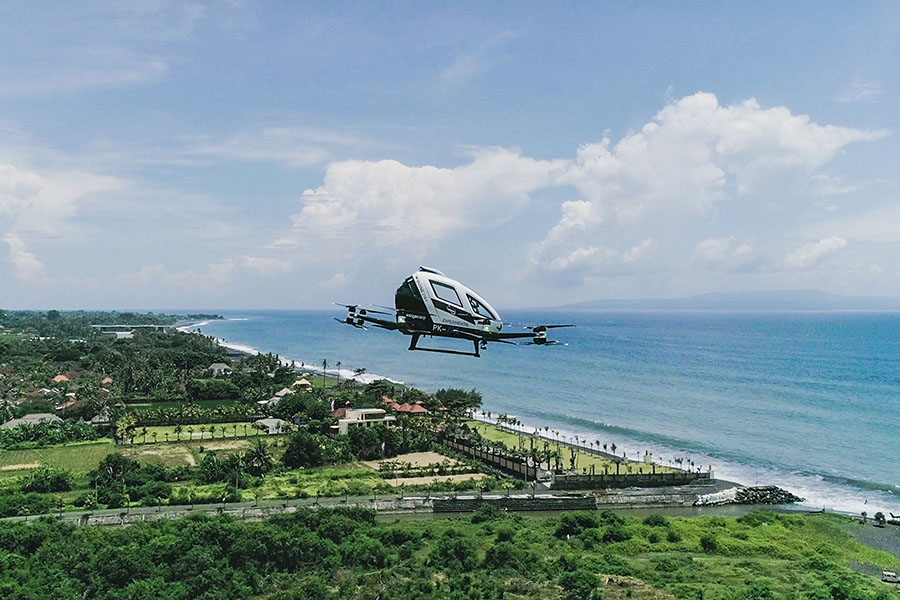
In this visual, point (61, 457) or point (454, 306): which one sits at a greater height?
→ point (454, 306)

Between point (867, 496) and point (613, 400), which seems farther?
point (613, 400)

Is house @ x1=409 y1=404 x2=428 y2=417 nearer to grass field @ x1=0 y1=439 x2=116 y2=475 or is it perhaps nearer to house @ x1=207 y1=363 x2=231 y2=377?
grass field @ x1=0 y1=439 x2=116 y2=475

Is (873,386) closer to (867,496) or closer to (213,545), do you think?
(867,496)

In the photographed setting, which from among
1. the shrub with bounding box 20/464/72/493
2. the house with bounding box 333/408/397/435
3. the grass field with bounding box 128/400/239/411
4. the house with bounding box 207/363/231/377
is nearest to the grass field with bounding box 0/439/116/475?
the shrub with bounding box 20/464/72/493

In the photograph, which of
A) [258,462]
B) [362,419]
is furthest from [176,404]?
[258,462]

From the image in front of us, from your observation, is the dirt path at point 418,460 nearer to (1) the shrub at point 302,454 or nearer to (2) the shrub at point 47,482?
(1) the shrub at point 302,454

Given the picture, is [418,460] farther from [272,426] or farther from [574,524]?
[574,524]

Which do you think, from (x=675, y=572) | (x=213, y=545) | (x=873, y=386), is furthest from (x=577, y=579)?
(x=873, y=386)
